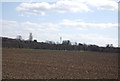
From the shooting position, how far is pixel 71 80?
12.9 m

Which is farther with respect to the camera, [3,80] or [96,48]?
[96,48]

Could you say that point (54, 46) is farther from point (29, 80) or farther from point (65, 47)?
Result: point (29, 80)

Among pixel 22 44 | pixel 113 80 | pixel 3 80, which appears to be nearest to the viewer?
pixel 3 80

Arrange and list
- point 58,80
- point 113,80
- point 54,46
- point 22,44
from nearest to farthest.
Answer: point 58,80
point 113,80
point 22,44
point 54,46

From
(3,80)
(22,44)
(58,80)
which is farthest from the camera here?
(22,44)

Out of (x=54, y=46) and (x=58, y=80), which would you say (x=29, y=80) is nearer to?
(x=58, y=80)

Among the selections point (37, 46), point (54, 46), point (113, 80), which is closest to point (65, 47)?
point (54, 46)

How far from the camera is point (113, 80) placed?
559 inches

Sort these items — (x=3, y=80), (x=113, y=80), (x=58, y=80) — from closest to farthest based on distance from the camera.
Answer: (x=3, y=80) < (x=58, y=80) < (x=113, y=80)

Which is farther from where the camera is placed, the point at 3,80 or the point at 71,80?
the point at 71,80

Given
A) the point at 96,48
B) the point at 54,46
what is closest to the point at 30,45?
the point at 54,46

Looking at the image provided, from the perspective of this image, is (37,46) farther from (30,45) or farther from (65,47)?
(65,47)

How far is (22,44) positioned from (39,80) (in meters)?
69.1

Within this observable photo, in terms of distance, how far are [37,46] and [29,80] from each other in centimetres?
6993
